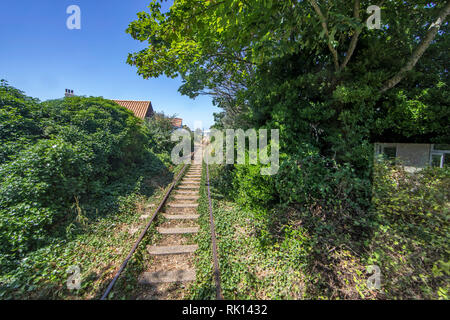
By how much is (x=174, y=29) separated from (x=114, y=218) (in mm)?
5200

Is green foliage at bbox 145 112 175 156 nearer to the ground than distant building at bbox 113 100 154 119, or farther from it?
nearer to the ground

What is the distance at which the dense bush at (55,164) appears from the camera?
11.1ft

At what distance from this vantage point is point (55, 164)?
426 cm

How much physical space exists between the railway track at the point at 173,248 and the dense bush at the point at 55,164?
2.00 metres

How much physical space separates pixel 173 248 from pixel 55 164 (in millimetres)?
4103

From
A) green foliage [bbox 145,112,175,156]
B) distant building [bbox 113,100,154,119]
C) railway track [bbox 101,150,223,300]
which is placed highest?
distant building [bbox 113,100,154,119]

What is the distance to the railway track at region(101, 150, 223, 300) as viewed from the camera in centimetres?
284

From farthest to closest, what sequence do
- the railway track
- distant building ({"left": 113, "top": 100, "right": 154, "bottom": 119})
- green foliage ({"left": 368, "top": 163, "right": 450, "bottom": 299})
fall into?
distant building ({"left": 113, "top": 100, "right": 154, "bottom": 119})
the railway track
green foliage ({"left": 368, "top": 163, "right": 450, "bottom": 299})

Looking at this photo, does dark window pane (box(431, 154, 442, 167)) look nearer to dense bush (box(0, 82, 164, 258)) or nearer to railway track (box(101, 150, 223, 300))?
railway track (box(101, 150, 223, 300))

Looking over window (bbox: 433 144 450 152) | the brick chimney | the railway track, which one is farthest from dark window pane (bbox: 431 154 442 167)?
the brick chimney

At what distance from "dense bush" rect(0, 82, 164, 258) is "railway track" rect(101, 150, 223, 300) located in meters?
2.00

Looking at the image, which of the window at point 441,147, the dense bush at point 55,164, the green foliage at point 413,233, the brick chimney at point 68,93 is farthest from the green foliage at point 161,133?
the window at point 441,147

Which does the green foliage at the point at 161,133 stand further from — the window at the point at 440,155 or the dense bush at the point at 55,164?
the window at the point at 440,155
